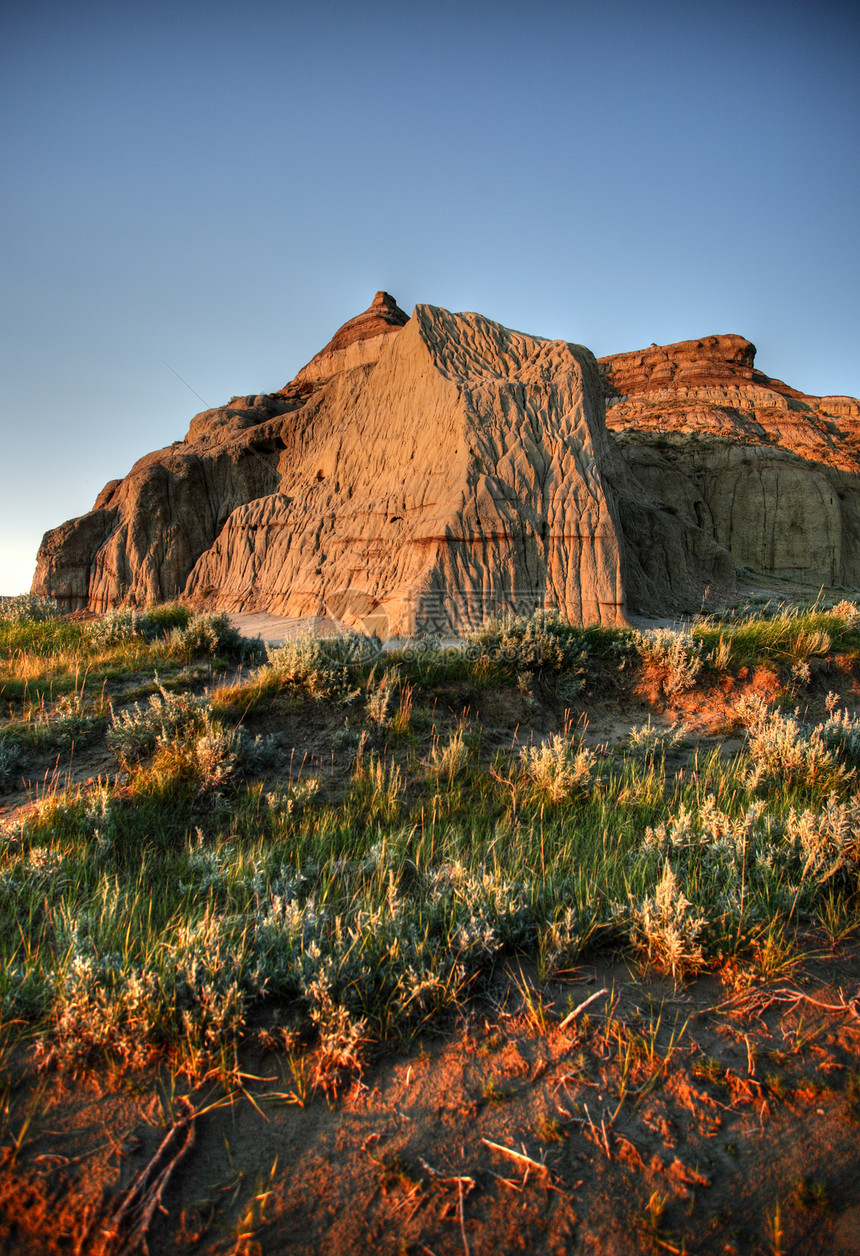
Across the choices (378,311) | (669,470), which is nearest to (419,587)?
(669,470)

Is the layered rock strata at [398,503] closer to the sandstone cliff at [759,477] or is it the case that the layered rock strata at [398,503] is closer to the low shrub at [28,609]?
the low shrub at [28,609]

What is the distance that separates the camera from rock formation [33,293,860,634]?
12.7 metres

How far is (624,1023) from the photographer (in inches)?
103

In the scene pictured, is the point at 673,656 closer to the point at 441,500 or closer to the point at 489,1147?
the point at 489,1147

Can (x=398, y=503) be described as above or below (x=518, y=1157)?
above

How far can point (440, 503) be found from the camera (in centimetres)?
1323

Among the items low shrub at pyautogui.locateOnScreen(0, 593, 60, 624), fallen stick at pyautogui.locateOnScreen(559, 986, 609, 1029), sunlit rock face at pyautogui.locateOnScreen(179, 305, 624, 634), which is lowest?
fallen stick at pyautogui.locateOnScreen(559, 986, 609, 1029)

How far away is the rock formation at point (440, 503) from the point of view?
12.7 metres

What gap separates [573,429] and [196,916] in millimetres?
13180

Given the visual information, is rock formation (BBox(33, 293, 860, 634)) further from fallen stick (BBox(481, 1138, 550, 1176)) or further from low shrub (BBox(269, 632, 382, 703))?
fallen stick (BBox(481, 1138, 550, 1176))

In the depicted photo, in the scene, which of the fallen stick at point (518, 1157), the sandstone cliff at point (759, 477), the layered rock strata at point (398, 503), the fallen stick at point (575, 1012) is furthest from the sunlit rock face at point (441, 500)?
the fallen stick at point (518, 1157)

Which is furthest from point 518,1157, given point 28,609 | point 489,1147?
point 28,609

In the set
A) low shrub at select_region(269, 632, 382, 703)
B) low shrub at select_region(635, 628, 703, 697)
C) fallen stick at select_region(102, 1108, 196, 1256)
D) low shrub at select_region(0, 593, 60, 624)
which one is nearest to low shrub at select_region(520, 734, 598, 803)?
low shrub at select_region(269, 632, 382, 703)

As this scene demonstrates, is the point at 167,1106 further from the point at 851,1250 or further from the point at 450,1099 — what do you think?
the point at 851,1250
